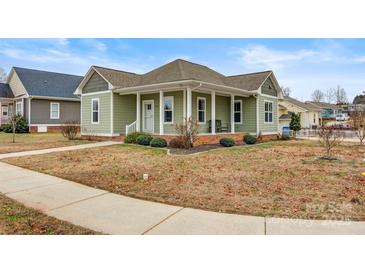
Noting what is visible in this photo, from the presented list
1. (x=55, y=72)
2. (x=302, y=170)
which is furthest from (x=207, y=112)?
(x=55, y=72)

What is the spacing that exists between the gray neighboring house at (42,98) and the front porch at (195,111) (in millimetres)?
12086

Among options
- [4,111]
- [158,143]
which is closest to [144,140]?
[158,143]

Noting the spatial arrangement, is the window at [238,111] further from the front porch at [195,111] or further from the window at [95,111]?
the window at [95,111]

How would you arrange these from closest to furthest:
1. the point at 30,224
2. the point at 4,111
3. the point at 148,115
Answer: the point at 30,224, the point at 148,115, the point at 4,111

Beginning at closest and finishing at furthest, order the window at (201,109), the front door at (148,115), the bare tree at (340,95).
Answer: the window at (201,109) < the front door at (148,115) < the bare tree at (340,95)

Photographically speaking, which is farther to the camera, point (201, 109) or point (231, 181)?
point (201, 109)

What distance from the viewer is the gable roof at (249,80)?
18547mm

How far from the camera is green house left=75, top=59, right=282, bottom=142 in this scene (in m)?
15.5

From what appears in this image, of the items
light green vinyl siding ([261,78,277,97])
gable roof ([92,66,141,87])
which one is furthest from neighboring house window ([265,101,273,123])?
gable roof ([92,66,141,87])

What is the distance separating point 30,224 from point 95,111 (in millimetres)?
14964

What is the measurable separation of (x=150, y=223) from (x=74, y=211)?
4.65 ft

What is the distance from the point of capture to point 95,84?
705 inches

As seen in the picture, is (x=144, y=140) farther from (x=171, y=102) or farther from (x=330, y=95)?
(x=330, y=95)

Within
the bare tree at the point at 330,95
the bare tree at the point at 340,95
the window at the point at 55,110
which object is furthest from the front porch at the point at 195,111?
the bare tree at the point at 340,95
